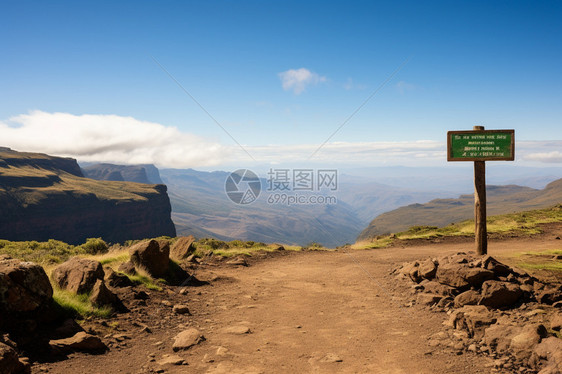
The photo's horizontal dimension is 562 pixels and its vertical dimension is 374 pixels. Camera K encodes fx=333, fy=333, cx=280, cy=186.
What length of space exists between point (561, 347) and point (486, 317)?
2.12m

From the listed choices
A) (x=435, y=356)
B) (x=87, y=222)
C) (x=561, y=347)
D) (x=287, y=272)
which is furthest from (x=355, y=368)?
(x=87, y=222)

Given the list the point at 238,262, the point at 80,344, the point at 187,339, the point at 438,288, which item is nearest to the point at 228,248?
the point at 238,262

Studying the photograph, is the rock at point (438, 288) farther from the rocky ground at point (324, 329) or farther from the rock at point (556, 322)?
the rock at point (556, 322)

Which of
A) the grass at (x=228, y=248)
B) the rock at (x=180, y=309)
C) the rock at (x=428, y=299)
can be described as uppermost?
the rock at (x=428, y=299)

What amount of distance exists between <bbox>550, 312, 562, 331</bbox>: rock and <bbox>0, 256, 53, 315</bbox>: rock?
37.3 feet

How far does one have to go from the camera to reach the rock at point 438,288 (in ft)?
33.6

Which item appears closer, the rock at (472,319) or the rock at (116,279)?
the rock at (472,319)

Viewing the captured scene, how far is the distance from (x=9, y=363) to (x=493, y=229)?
31.7 metres

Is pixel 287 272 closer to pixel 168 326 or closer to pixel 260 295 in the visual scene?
pixel 260 295

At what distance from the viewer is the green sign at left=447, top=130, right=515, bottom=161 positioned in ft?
42.2

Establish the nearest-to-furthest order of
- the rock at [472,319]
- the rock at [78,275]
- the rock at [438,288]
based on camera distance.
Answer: the rock at [472,319]
the rock at [78,275]
the rock at [438,288]

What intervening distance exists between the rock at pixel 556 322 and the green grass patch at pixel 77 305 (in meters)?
10.8

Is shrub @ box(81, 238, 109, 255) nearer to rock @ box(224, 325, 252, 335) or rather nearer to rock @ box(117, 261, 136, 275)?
rock @ box(117, 261, 136, 275)

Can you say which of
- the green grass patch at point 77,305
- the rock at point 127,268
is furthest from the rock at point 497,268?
the rock at point 127,268
